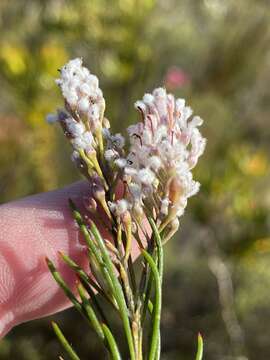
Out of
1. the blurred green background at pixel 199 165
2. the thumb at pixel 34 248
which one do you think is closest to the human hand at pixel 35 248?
the thumb at pixel 34 248

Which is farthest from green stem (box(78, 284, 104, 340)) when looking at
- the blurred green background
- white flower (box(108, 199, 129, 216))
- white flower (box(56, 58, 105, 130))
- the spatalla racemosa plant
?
the blurred green background

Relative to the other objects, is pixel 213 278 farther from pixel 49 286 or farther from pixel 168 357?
pixel 49 286

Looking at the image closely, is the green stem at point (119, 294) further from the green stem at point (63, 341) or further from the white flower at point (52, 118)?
the white flower at point (52, 118)

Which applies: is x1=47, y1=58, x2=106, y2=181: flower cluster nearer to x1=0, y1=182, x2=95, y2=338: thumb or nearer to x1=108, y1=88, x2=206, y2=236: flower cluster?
x1=108, y1=88, x2=206, y2=236: flower cluster

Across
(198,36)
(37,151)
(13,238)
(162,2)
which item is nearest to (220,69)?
(198,36)

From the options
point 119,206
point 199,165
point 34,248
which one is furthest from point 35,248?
point 199,165

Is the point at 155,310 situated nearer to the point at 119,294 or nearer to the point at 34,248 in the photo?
the point at 119,294

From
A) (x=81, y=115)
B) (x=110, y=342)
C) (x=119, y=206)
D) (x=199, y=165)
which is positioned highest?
(x=199, y=165)
